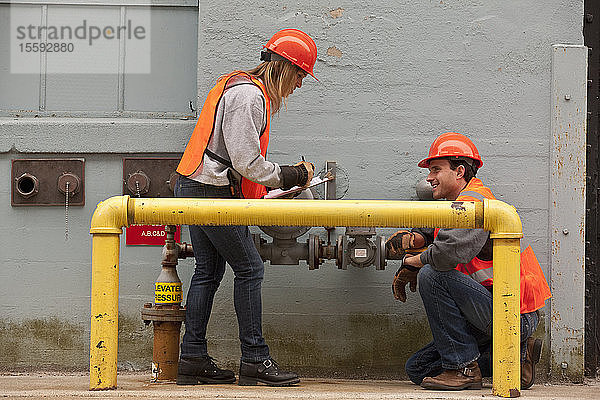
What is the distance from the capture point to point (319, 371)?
15.0ft

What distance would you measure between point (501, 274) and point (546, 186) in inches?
69.1

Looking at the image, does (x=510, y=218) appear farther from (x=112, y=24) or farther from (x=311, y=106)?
(x=112, y=24)

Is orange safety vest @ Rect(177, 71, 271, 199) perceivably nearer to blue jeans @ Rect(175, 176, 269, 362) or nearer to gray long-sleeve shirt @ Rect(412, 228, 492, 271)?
blue jeans @ Rect(175, 176, 269, 362)

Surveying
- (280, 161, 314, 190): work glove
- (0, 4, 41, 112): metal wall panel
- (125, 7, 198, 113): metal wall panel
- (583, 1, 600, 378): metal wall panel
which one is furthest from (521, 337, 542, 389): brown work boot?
(0, 4, 41, 112): metal wall panel

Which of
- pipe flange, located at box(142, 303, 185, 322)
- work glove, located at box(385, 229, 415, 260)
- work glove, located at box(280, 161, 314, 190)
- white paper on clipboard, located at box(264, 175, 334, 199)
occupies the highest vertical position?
work glove, located at box(280, 161, 314, 190)

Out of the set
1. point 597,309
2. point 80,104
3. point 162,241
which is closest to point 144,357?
point 162,241

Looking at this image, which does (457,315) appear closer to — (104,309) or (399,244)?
(399,244)

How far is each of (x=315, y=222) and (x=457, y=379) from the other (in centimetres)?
115

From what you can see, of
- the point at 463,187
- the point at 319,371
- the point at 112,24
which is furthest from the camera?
the point at 112,24

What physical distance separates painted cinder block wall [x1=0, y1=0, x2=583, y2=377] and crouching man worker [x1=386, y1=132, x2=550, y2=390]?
23.8 inches

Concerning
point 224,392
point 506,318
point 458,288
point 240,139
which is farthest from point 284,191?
point 506,318

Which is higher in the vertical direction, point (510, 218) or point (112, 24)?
point (112, 24)

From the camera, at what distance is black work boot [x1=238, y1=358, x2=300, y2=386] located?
371 centimetres

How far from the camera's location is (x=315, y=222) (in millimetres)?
2998
